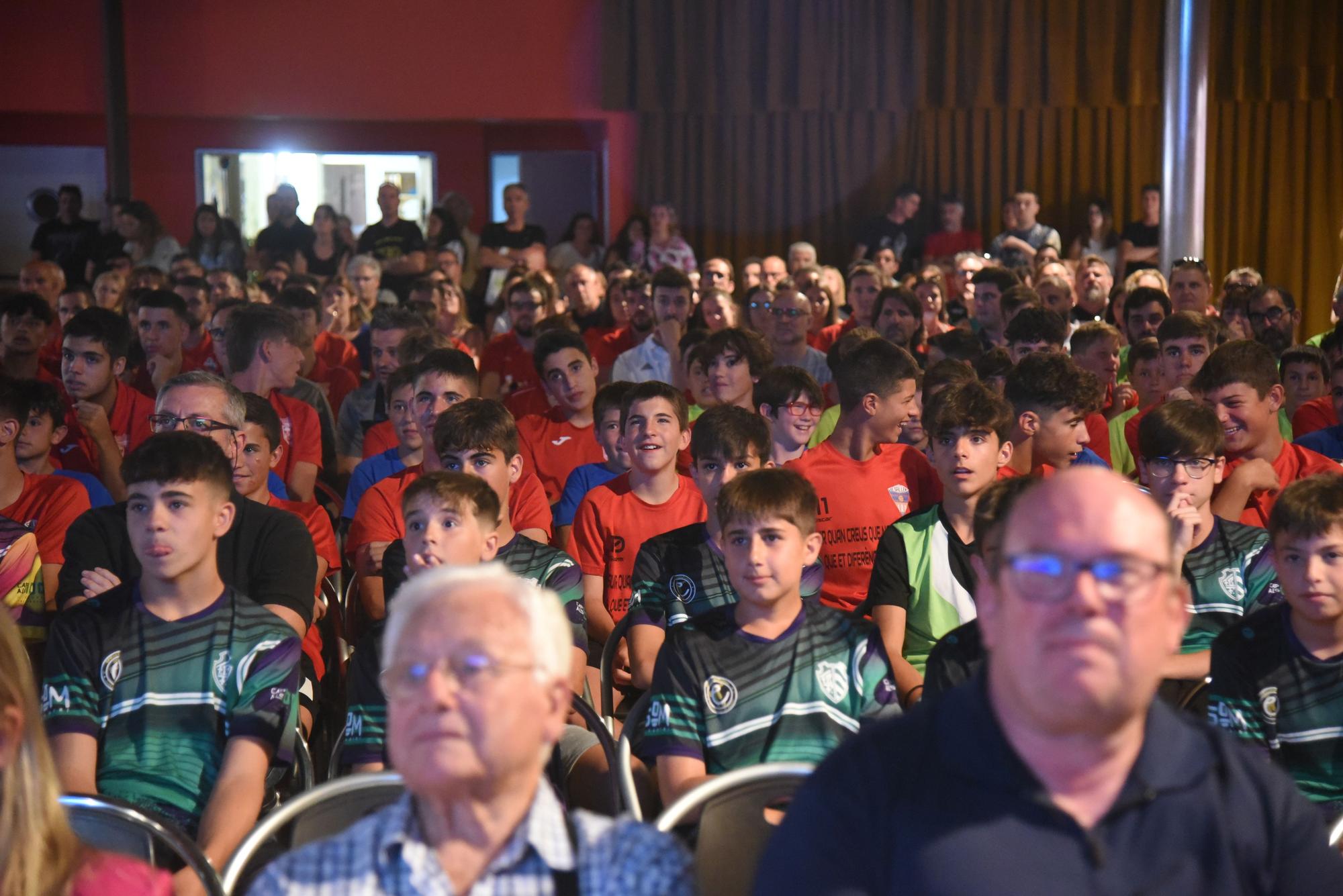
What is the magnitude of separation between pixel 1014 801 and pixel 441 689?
63 centimetres

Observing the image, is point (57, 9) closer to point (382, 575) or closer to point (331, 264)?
point (331, 264)

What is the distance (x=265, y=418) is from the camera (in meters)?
4.23

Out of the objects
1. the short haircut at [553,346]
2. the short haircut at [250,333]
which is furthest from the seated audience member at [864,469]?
the short haircut at [250,333]

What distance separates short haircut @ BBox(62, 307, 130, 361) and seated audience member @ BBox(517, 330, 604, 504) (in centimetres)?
149

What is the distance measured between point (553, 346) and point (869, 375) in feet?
5.21

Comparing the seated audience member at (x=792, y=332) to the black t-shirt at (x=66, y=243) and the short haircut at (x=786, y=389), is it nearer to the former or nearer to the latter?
the short haircut at (x=786, y=389)

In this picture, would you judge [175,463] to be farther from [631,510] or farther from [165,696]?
→ [631,510]

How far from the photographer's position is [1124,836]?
59.9 inches

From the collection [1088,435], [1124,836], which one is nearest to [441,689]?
[1124,836]

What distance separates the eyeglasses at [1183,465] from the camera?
3482 millimetres

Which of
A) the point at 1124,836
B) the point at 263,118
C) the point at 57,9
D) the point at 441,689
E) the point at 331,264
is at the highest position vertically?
the point at 57,9

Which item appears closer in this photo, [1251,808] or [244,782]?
[1251,808]

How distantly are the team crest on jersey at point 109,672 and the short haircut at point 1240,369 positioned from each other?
10.7 ft

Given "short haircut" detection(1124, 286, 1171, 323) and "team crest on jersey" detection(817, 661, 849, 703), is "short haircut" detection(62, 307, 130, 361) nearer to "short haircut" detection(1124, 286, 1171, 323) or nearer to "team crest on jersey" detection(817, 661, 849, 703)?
"team crest on jersey" detection(817, 661, 849, 703)
